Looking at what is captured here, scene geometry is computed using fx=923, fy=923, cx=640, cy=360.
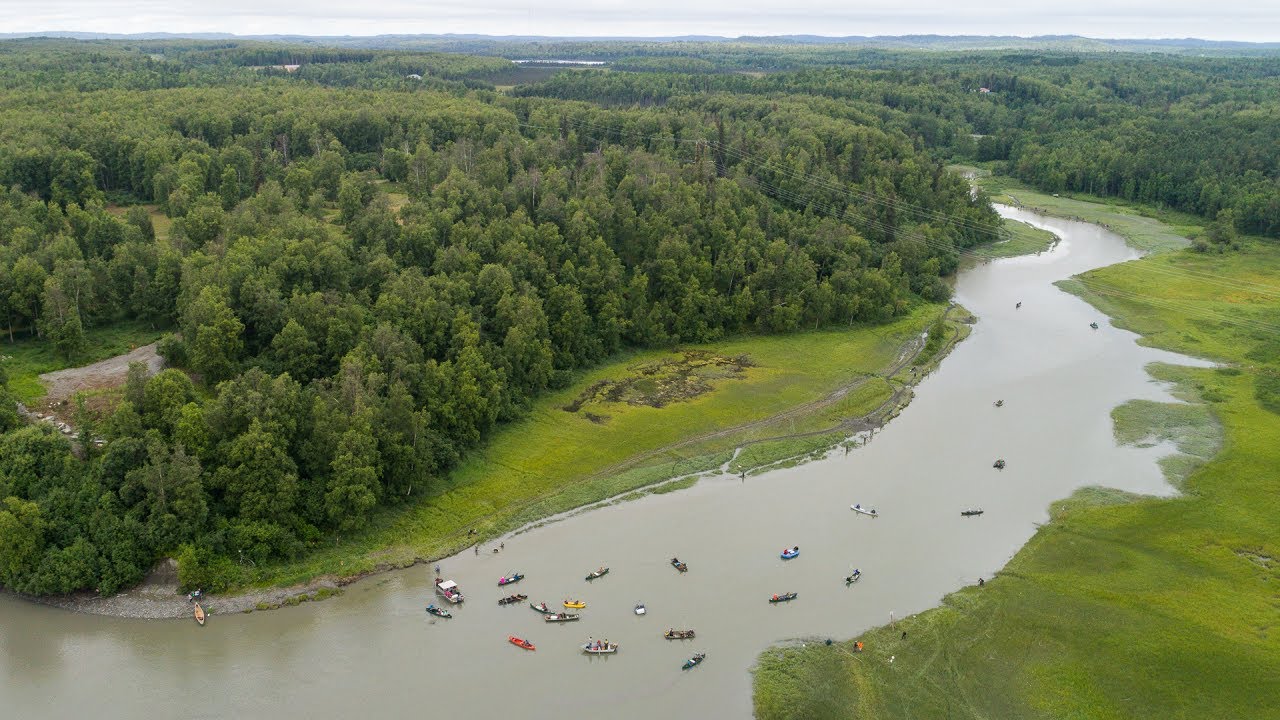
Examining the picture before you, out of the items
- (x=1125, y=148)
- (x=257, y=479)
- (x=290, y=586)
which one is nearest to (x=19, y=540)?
(x=257, y=479)

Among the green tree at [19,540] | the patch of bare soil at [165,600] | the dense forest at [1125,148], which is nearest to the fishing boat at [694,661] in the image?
the patch of bare soil at [165,600]

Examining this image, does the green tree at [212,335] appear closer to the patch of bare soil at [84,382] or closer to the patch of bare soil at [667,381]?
the patch of bare soil at [84,382]

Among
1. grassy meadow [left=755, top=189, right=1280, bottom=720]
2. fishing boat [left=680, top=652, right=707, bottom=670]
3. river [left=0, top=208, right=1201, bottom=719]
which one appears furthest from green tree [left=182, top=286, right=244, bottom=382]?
grassy meadow [left=755, top=189, right=1280, bottom=720]

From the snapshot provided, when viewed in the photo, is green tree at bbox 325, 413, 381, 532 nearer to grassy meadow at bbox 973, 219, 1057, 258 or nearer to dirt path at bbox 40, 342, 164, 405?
dirt path at bbox 40, 342, 164, 405

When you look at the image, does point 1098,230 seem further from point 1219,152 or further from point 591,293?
point 591,293

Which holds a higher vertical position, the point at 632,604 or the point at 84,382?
the point at 84,382

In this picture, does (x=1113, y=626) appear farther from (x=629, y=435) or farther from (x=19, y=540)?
(x=19, y=540)

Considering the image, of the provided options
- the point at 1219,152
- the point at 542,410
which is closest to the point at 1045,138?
the point at 1219,152
